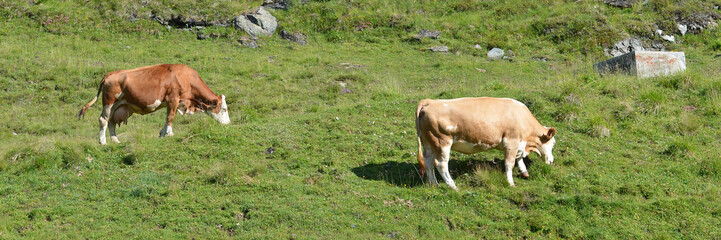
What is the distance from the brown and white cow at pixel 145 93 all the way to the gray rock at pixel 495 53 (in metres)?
13.3

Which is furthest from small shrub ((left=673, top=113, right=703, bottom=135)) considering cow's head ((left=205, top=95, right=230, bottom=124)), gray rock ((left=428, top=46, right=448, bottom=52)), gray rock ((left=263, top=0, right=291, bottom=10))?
gray rock ((left=263, top=0, right=291, bottom=10))

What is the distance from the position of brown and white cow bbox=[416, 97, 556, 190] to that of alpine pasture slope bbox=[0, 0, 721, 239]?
1.52ft

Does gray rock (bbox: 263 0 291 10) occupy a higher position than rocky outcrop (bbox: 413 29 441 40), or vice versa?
rocky outcrop (bbox: 413 29 441 40)

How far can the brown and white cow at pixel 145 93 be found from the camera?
13.8 meters

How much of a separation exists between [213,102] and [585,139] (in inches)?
340

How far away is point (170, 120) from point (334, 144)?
156 inches

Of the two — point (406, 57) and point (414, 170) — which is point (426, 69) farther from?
point (414, 170)

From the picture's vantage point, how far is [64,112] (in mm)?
17609

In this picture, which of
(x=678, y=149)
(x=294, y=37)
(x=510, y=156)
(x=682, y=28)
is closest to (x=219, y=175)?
(x=510, y=156)

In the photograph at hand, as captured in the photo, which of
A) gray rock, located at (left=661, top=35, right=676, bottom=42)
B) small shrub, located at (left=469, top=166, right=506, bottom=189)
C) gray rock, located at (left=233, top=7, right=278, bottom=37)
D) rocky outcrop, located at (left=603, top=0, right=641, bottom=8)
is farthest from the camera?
rocky outcrop, located at (left=603, top=0, right=641, bottom=8)

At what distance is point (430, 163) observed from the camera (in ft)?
34.6

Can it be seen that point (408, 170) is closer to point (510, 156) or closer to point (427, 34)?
point (510, 156)

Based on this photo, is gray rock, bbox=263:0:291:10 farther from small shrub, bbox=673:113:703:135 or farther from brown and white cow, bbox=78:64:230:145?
small shrub, bbox=673:113:703:135

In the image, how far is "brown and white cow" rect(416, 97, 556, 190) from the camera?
10344 millimetres
